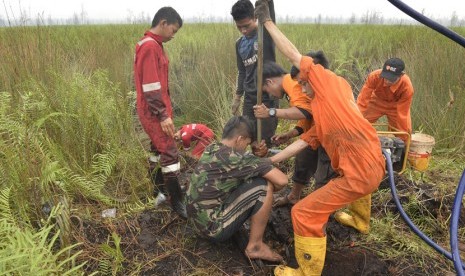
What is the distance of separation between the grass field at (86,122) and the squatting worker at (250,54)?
621 millimetres

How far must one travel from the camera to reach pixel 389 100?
4.18 metres

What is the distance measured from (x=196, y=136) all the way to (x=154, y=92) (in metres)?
1.33

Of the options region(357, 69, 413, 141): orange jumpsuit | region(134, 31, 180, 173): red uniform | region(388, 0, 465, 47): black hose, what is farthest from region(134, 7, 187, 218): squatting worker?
region(357, 69, 413, 141): orange jumpsuit

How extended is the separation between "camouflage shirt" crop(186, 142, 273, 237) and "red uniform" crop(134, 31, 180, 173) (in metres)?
0.56

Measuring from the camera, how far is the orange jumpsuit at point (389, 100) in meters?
3.87

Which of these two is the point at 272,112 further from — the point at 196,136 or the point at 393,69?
the point at 393,69

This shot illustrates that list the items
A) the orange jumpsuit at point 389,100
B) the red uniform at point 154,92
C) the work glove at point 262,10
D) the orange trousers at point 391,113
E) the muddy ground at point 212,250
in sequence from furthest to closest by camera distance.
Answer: the orange trousers at point 391,113
the orange jumpsuit at point 389,100
the red uniform at point 154,92
the muddy ground at point 212,250
the work glove at point 262,10

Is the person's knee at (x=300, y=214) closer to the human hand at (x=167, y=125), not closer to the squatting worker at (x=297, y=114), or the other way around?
the squatting worker at (x=297, y=114)

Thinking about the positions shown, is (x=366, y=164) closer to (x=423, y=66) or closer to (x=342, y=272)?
(x=342, y=272)

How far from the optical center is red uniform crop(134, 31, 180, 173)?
108 inches

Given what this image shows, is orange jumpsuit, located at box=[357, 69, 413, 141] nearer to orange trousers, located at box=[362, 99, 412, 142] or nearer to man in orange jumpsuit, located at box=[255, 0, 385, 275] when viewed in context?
orange trousers, located at box=[362, 99, 412, 142]

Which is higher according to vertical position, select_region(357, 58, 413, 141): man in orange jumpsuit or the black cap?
the black cap

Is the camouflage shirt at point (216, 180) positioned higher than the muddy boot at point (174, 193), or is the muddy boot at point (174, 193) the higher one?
the camouflage shirt at point (216, 180)

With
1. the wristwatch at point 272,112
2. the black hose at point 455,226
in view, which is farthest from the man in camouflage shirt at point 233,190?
the black hose at point 455,226
